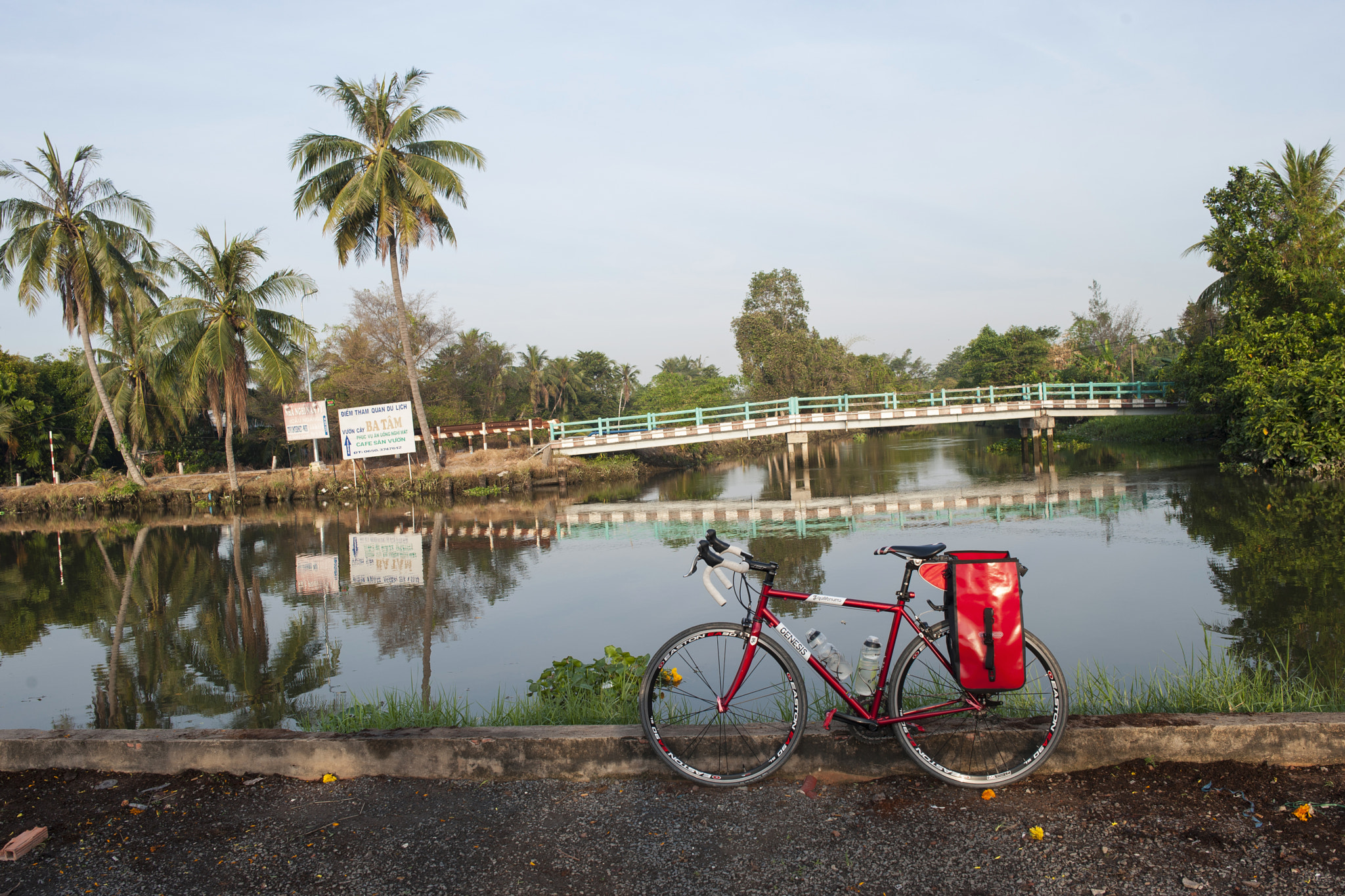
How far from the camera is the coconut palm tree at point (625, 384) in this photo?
177ft

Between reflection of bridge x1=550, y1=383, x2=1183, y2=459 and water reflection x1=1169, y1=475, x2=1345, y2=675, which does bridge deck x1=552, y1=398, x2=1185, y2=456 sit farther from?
water reflection x1=1169, y1=475, x2=1345, y2=675

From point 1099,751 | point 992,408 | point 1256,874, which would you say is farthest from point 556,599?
point 992,408

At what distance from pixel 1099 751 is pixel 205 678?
22.5 ft

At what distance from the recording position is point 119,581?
39.2ft

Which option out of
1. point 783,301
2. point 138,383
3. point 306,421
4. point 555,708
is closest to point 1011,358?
point 783,301

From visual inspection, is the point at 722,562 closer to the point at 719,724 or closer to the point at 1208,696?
the point at 719,724

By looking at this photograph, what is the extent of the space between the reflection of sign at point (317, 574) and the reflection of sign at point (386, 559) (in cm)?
28

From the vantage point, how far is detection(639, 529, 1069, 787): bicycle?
2.97 m

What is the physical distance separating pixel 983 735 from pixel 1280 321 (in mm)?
16855

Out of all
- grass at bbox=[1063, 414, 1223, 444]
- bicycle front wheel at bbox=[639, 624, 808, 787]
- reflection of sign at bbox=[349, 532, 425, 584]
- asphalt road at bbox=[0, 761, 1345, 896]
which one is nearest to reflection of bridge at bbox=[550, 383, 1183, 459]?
grass at bbox=[1063, 414, 1223, 444]

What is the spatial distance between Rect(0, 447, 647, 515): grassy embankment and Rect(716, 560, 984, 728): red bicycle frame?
70.0ft

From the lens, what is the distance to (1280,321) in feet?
51.3

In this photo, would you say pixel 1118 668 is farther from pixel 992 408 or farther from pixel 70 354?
pixel 70 354

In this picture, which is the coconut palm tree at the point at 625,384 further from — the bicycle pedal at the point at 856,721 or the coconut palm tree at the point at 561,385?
the bicycle pedal at the point at 856,721
